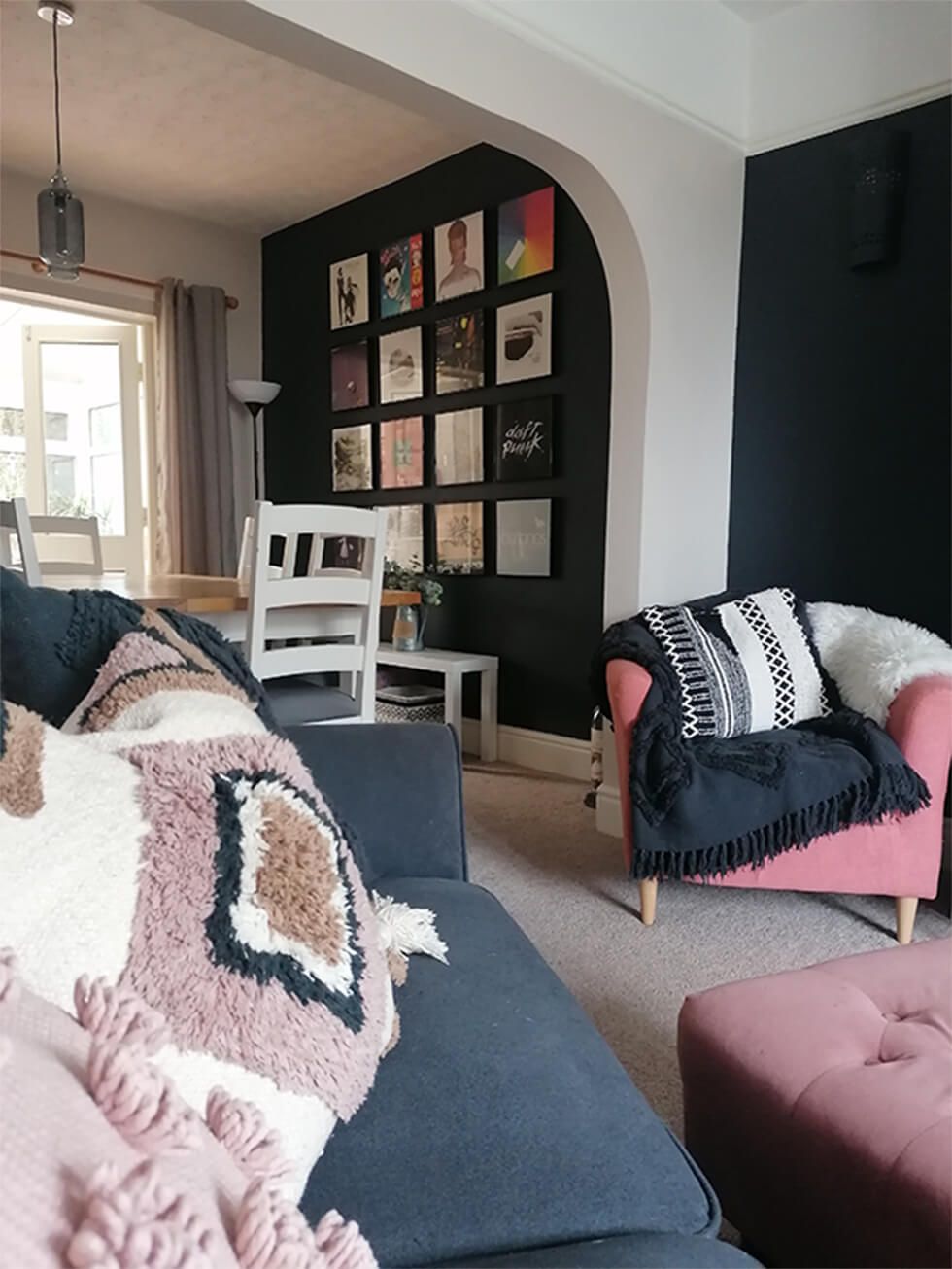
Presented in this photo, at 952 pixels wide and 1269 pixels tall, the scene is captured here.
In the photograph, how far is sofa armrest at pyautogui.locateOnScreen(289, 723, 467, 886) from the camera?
4.24 ft

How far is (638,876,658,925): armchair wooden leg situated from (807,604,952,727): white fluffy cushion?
0.72 metres

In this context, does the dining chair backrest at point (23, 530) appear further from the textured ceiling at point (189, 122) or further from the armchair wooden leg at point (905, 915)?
the armchair wooden leg at point (905, 915)

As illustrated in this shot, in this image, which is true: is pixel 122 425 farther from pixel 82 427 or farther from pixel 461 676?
pixel 461 676

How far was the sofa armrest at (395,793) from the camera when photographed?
4.24 feet

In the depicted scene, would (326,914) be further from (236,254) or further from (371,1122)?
(236,254)

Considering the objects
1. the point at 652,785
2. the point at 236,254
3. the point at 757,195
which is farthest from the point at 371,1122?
the point at 236,254

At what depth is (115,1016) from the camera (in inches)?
19.5

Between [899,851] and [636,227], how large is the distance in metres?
1.92

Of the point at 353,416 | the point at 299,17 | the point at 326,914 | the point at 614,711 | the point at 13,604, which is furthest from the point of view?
the point at 353,416

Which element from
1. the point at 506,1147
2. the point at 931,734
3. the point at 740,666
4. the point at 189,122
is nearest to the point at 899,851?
the point at 931,734

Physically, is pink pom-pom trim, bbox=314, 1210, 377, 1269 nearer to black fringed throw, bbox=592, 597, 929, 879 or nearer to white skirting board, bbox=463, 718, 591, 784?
black fringed throw, bbox=592, 597, 929, 879

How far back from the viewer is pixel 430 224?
3932 mm

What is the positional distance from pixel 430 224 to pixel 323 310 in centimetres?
84

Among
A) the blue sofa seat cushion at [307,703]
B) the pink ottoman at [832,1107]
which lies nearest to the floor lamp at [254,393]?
the blue sofa seat cushion at [307,703]
